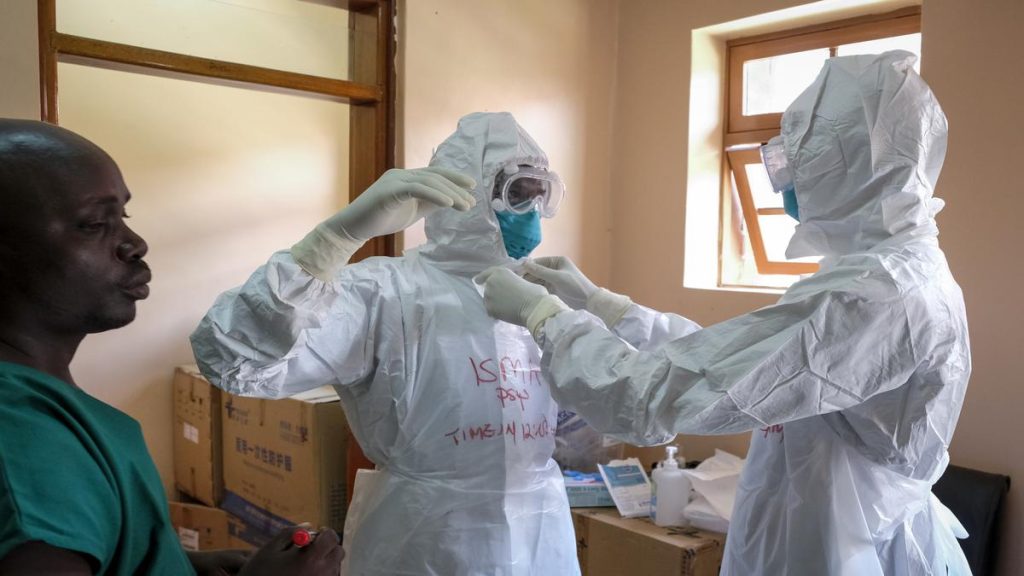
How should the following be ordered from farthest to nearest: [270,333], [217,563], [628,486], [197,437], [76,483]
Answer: [197,437] < [628,486] < [270,333] < [217,563] < [76,483]

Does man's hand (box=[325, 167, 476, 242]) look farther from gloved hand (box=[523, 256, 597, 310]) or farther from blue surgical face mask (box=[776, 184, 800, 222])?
blue surgical face mask (box=[776, 184, 800, 222])

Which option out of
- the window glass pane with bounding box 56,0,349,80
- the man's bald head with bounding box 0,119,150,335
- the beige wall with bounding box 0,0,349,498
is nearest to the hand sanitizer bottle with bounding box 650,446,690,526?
the window glass pane with bounding box 56,0,349,80

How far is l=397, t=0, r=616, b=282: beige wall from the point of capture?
2.49m

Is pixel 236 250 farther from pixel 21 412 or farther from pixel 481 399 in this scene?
pixel 21 412

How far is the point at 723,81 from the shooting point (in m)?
2.85

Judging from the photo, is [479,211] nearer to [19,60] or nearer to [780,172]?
[780,172]

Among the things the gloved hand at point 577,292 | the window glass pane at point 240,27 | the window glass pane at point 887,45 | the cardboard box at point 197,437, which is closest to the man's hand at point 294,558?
the gloved hand at point 577,292

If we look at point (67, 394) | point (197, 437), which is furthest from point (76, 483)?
point (197, 437)

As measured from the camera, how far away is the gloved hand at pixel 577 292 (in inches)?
65.5

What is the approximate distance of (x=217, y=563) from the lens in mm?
925

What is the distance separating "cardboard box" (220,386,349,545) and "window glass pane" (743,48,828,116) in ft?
5.93

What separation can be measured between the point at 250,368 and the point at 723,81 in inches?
86.6

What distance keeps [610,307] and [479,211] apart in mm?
357

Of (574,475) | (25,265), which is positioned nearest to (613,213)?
(574,475)
